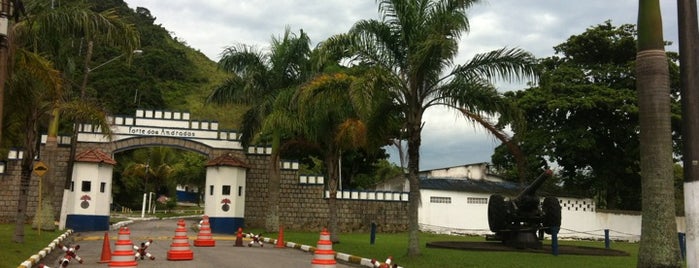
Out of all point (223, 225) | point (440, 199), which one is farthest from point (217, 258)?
point (440, 199)

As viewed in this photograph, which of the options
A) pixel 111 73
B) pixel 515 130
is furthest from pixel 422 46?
pixel 111 73

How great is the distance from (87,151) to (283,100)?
9799mm

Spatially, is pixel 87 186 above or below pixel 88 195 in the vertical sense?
above

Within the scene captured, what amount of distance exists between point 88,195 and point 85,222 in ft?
3.49

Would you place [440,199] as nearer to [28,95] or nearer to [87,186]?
[87,186]

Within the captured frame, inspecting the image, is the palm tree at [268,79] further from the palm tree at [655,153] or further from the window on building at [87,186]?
the palm tree at [655,153]

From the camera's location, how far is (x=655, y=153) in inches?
379

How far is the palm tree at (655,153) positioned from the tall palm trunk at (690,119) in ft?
2.40

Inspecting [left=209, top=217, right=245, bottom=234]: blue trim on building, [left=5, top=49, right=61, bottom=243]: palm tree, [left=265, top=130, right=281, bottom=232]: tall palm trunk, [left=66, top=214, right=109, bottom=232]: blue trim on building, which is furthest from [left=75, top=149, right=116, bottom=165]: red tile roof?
[left=5, top=49, right=61, bottom=243]: palm tree

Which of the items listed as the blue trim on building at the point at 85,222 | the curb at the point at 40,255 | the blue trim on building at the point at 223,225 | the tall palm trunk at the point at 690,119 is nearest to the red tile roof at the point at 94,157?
the blue trim on building at the point at 85,222

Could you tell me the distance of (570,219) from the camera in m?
30.5

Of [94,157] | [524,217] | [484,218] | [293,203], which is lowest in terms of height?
[484,218]

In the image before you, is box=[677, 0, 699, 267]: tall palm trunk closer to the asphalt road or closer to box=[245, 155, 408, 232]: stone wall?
the asphalt road

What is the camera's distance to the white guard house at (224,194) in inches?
1057
